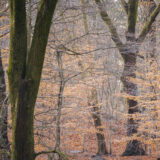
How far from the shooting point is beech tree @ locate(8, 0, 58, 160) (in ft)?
9.37

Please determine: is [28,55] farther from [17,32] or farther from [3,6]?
[3,6]

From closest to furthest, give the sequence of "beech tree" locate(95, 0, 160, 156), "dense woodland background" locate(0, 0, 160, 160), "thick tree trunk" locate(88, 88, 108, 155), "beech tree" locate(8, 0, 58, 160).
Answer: "beech tree" locate(8, 0, 58, 160) → "dense woodland background" locate(0, 0, 160, 160) → "beech tree" locate(95, 0, 160, 156) → "thick tree trunk" locate(88, 88, 108, 155)

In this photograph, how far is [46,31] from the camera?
291cm

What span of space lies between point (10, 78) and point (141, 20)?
11740mm

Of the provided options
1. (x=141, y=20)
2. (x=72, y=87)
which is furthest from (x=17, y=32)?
(x=141, y=20)

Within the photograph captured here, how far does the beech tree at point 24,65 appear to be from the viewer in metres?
2.86

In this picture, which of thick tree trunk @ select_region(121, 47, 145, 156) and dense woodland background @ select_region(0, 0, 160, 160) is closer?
dense woodland background @ select_region(0, 0, 160, 160)

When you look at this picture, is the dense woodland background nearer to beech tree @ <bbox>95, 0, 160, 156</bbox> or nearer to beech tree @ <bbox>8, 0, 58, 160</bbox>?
beech tree @ <bbox>95, 0, 160, 156</bbox>

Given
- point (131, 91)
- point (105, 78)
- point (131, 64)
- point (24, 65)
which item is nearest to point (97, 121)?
point (105, 78)

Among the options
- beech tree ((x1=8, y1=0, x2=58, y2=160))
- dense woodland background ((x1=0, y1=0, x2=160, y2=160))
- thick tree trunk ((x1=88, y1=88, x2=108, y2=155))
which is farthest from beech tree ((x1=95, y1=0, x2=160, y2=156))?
beech tree ((x1=8, y1=0, x2=58, y2=160))

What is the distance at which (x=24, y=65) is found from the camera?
9.75 ft

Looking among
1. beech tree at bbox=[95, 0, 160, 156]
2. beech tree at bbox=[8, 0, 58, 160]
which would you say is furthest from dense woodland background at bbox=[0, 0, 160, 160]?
beech tree at bbox=[8, 0, 58, 160]

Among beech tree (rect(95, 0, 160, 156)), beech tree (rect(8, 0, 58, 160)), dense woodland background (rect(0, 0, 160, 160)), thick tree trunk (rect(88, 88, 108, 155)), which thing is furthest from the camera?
thick tree trunk (rect(88, 88, 108, 155))

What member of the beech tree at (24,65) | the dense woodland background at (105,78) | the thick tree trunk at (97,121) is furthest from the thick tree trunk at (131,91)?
the beech tree at (24,65)
